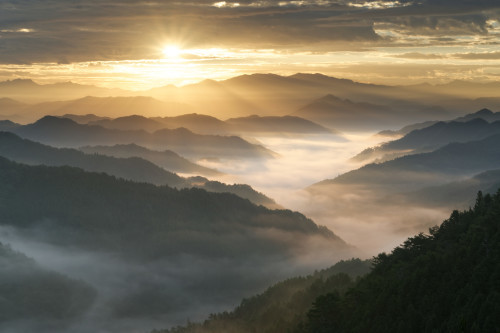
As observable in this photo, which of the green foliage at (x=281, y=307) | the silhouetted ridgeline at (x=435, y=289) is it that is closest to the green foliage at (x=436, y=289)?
the silhouetted ridgeline at (x=435, y=289)

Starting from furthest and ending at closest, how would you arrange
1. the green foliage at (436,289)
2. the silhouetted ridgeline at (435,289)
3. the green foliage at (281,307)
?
the green foliage at (281,307) → the silhouetted ridgeline at (435,289) → the green foliage at (436,289)

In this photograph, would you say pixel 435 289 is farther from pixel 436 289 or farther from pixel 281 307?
pixel 281 307

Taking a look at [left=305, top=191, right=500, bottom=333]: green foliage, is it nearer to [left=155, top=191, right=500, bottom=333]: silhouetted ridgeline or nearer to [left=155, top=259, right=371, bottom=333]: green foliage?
[left=155, top=191, right=500, bottom=333]: silhouetted ridgeline

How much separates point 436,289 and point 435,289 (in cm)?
26

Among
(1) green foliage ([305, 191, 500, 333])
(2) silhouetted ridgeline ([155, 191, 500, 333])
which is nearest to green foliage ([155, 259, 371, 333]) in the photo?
(2) silhouetted ridgeline ([155, 191, 500, 333])

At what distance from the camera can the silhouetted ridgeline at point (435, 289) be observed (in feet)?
247

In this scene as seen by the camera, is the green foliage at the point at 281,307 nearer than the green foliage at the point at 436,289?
No

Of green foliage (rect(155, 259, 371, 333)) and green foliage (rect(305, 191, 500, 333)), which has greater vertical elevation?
green foliage (rect(305, 191, 500, 333))

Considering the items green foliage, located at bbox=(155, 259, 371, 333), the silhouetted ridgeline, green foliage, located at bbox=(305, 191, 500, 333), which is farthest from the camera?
green foliage, located at bbox=(155, 259, 371, 333)

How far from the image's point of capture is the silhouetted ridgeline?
75.4 m

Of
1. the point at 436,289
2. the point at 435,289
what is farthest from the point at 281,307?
the point at 436,289

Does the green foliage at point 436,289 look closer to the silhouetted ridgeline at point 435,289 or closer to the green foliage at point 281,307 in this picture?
the silhouetted ridgeline at point 435,289

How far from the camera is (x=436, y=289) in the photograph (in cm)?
8581

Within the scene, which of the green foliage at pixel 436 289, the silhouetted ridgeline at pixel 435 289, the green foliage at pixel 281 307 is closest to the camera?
the green foliage at pixel 436 289
